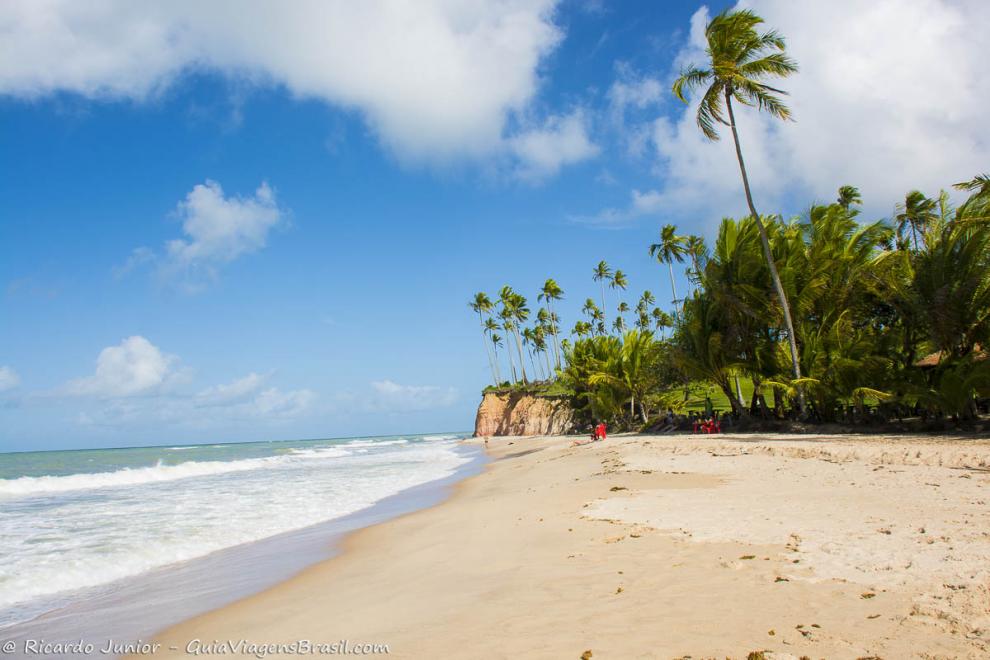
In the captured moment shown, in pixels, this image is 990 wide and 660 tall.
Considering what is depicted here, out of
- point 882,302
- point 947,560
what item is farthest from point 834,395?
point 947,560

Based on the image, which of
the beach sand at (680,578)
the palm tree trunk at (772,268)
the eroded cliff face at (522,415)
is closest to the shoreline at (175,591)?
the beach sand at (680,578)

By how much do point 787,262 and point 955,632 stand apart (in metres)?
20.1

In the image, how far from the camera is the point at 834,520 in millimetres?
6375

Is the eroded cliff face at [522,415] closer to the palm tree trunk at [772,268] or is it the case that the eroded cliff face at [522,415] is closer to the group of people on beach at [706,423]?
the group of people on beach at [706,423]

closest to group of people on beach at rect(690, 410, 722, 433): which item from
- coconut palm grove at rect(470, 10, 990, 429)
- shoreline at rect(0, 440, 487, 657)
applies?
coconut palm grove at rect(470, 10, 990, 429)

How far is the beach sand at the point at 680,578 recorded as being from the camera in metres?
3.63

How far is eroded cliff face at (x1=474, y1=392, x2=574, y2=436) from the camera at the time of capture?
170 feet

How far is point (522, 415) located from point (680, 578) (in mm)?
55799

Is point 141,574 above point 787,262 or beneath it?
beneath

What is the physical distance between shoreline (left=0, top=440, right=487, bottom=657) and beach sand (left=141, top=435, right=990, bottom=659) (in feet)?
1.48

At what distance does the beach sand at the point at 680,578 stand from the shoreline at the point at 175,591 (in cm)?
45

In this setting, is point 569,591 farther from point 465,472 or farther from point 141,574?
point 465,472

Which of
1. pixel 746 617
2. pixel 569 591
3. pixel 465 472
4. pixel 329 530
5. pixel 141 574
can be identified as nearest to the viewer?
pixel 746 617

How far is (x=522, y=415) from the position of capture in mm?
60188
